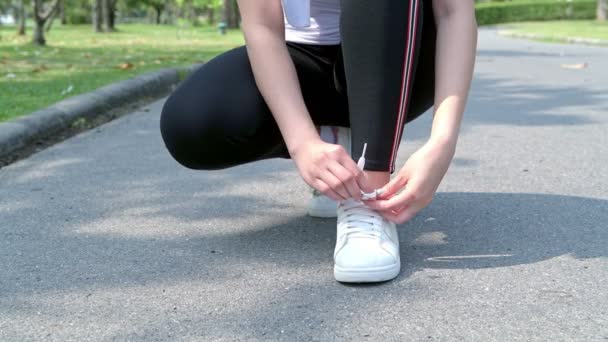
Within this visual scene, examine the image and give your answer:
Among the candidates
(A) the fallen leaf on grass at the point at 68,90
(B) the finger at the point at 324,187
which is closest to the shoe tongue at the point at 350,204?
(B) the finger at the point at 324,187

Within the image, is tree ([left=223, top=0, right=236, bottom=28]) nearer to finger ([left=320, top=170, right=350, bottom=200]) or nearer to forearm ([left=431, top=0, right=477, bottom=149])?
forearm ([left=431, top=0, right=477, bottom=149])

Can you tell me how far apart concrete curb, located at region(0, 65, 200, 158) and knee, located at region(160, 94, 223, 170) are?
148 centimetres

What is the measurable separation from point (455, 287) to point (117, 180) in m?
1.55

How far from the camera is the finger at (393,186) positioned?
1.68m

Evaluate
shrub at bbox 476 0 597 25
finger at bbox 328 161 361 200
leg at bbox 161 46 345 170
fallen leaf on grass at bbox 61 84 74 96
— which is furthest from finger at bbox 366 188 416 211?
shrub at bbox 476 0 597 25

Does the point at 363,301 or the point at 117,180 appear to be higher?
the point at 363,301

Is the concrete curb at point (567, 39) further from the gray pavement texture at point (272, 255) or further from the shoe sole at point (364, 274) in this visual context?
the shoe sole at point (364, 274)

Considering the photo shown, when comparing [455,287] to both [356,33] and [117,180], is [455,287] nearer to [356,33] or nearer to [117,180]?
[356,33]

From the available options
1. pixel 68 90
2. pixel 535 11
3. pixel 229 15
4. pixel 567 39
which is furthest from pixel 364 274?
pixel 535 11

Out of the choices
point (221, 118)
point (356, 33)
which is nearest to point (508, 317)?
point (356, 33)

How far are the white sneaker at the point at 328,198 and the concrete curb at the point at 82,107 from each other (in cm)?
148

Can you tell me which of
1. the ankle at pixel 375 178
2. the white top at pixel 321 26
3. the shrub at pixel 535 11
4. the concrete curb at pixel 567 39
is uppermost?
the white top at pixel 321 26

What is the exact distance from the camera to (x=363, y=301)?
5.44 ft

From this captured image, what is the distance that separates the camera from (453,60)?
182 centimetres
